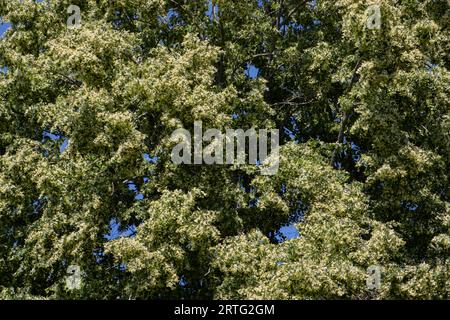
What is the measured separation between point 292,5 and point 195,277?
10.5 meters

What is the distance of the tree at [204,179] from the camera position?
50.1 feet

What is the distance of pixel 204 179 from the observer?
1708 centimetres

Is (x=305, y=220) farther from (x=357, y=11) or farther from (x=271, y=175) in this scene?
(x=357, y=11)

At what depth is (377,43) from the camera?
670 inches

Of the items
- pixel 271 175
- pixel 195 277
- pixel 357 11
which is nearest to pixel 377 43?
pixel 357 11

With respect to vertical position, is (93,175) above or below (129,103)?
below

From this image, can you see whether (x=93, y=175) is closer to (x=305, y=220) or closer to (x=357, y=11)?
(x=305, y=220)

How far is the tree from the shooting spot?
50.1ft

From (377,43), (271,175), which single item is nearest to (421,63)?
(377,43)

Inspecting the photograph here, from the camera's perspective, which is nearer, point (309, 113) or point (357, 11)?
point (357, 11)
